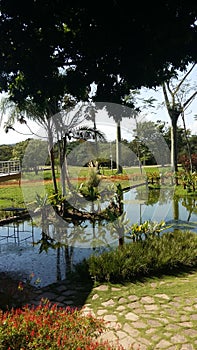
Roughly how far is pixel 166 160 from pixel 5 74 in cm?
2130

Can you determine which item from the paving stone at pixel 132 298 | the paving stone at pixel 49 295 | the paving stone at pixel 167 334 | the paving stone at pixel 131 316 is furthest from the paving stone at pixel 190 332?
the paving stone at pixel 49 295

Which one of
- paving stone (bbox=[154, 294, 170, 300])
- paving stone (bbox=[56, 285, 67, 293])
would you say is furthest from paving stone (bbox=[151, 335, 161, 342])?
paving stone (bbox=[56, 285, 67, 293])

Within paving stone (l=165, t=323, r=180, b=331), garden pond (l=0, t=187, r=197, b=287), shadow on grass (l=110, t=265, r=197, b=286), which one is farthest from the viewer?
garden pond (l=0, t=187, r=197, b=287)

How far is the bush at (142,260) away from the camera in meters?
4.38

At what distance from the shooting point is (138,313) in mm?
3387

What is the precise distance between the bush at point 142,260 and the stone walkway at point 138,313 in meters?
0.27

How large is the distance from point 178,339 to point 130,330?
46 centimetres

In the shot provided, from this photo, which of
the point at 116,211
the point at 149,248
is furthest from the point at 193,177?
the point at 149,248

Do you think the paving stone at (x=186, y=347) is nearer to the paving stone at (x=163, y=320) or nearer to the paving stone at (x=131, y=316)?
the paving stone at (x=163, y=320)

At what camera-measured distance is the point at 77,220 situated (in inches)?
357

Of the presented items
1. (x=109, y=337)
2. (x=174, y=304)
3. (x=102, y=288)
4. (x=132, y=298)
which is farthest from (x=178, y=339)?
(x=102, y=288)

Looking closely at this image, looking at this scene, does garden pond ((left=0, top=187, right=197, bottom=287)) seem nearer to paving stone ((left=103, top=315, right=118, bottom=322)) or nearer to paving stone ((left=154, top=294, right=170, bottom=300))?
paving stone ((left=103, top=315, right=118, bottom=322))

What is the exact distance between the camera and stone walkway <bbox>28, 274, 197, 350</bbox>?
111 inches

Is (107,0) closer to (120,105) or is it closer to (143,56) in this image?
(143,56)
